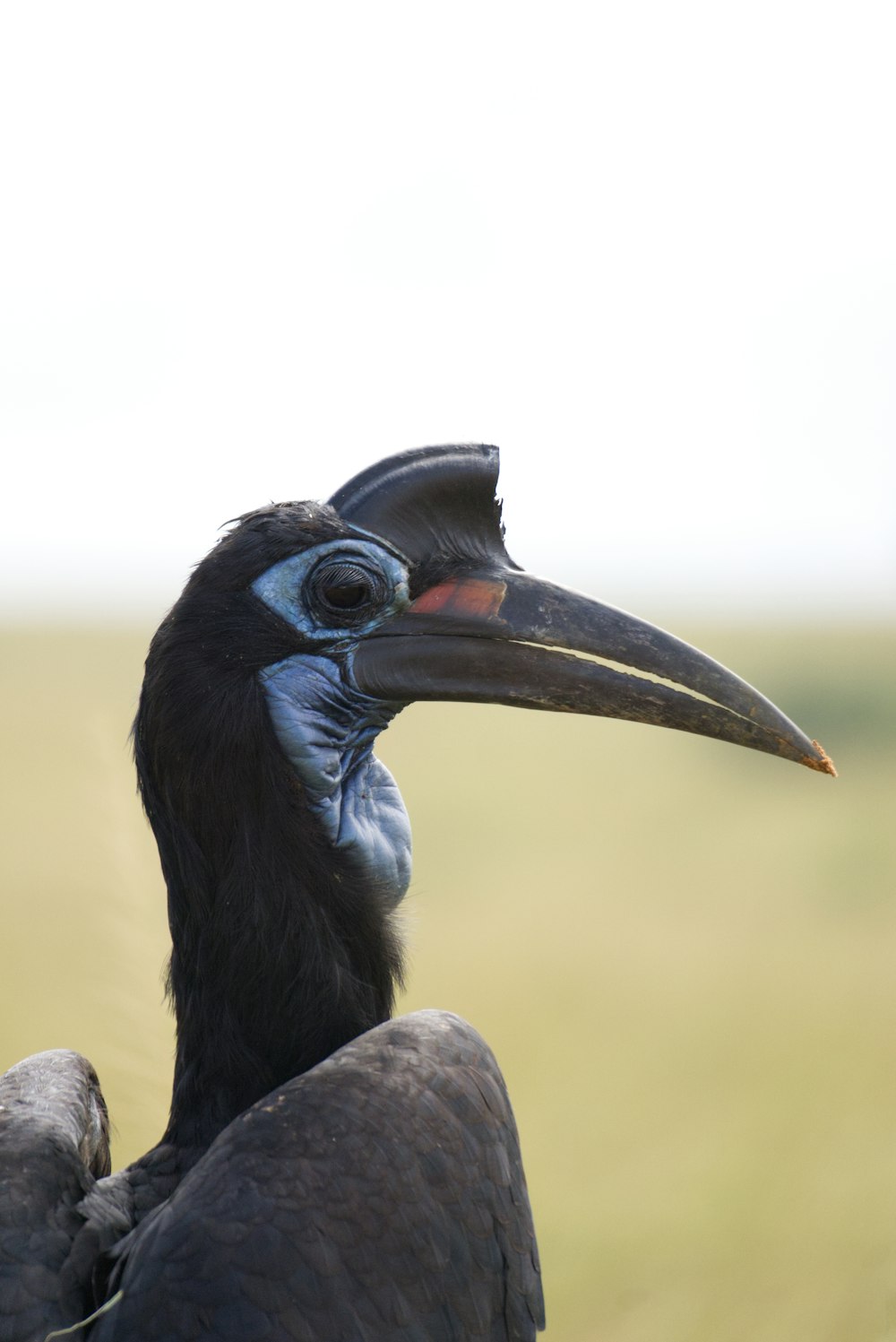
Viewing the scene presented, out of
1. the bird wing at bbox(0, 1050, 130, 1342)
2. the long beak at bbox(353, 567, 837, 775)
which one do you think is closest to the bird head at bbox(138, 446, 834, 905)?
the long beak at bbox(353, 567, 837, 775)

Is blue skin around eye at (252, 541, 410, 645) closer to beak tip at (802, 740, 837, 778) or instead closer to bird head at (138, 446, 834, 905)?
bird head at (138, 446, 834, 905)

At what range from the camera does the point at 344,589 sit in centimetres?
270

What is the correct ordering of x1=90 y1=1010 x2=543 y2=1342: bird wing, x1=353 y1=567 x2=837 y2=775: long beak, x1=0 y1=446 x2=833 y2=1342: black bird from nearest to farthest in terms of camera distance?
x1=90 y1=1010 x2=543 y2=1342: bird wing → x1=0 y1=446 x2=833 y2=1342: black bird → x1=353 y1=567 x2=837 y2=775: long beak

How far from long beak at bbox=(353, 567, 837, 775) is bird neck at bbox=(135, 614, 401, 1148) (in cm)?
30

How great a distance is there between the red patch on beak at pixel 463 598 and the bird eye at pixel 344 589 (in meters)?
0.12

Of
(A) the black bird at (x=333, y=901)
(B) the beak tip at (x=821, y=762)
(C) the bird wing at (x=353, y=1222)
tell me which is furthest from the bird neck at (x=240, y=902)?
(B) the beak tip at (x=821, y=762)

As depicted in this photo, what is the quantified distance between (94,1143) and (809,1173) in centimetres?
495

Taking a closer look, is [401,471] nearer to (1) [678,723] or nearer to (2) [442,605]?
(2) [442,605]

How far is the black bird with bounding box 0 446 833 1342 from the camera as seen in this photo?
2.12m

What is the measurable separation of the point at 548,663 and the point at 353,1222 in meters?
1.20

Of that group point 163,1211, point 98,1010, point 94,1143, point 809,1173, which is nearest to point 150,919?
point 98,1010

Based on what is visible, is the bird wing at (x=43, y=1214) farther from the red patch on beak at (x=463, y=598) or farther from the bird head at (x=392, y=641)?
the red patch on beak at (x=463, y=598)

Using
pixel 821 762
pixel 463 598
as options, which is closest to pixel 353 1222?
pixel 463 598

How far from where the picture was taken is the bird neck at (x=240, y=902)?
8.50 feet
